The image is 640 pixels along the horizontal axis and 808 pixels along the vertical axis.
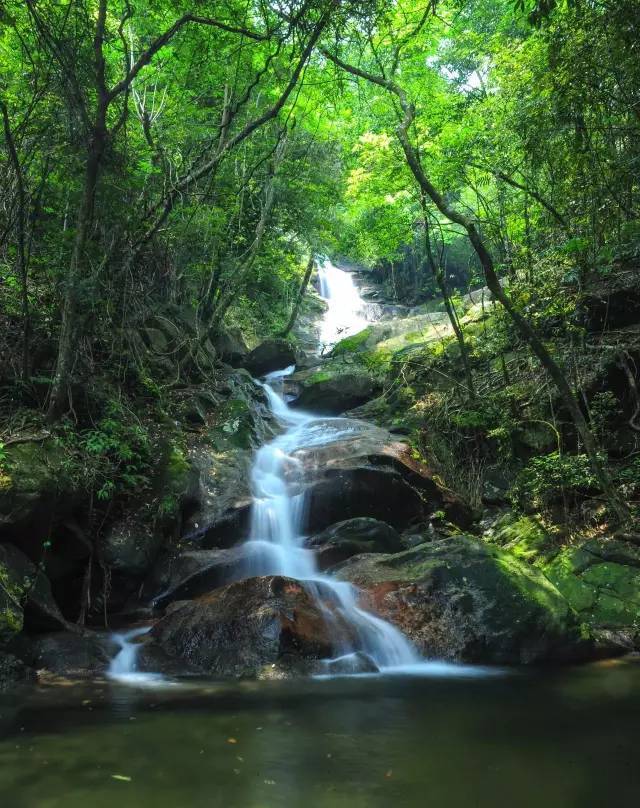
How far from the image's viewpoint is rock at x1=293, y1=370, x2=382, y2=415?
14.8 meters

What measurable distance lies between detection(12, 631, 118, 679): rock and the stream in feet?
0.57

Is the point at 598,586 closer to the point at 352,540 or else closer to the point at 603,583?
the point at 603,583

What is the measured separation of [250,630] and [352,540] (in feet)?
10.1

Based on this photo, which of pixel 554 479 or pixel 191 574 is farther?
pixel 554 479

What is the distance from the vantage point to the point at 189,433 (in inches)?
411

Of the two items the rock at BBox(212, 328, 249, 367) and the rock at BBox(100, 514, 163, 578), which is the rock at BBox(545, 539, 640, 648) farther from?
the rock at BBox(212, 328, 249, 367)

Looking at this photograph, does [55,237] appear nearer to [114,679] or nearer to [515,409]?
[114,679]

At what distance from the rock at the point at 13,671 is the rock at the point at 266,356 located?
12.0m

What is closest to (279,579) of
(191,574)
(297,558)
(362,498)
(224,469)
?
(191,574)

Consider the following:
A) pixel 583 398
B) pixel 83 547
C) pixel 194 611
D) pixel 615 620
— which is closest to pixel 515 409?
pixel 583 398

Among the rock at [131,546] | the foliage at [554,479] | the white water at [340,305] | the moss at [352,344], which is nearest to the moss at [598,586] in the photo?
the foliage at [554,479]

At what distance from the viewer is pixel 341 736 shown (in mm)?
4082

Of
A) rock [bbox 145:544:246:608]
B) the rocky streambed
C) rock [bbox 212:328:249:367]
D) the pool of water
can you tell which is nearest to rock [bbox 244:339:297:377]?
rock [bbox 212:328:249:367]

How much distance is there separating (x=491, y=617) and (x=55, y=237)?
7.46 metres
